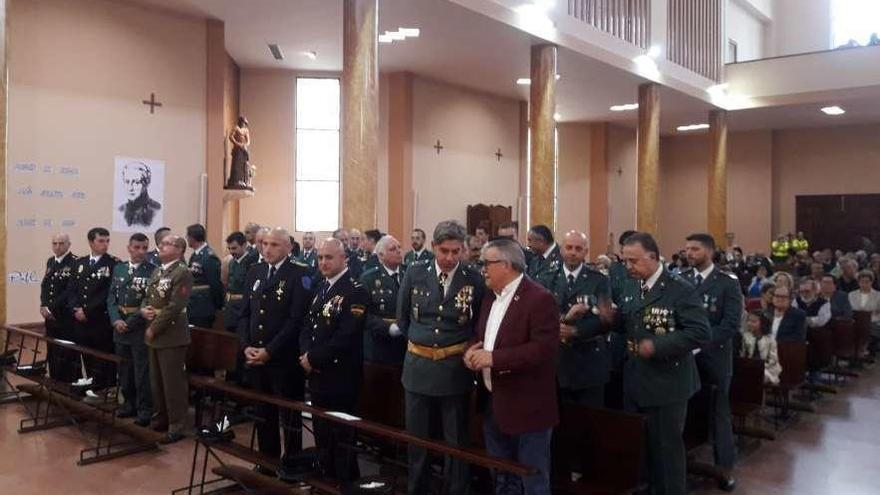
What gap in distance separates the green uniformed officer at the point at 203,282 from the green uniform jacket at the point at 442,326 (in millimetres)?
3768

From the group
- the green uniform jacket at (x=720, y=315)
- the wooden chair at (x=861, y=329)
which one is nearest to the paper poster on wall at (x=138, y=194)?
the green uniform jacket at (x=720, y=315)

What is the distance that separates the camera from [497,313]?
10.8ft

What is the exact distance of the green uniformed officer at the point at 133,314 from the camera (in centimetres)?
579

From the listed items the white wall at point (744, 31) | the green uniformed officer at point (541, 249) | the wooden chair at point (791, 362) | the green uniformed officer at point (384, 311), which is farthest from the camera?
the white wall at point (744, 31)

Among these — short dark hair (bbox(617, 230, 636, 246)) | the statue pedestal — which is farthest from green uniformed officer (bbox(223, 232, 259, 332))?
the statue pedestal

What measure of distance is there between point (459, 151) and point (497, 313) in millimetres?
11756

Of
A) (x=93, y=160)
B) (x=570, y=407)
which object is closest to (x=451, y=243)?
(x=570, y=407)

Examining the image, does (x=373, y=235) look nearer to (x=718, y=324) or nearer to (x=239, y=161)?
(x=239, y=161)

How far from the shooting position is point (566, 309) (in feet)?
15.1

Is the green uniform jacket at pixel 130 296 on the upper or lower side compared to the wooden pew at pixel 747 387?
upper

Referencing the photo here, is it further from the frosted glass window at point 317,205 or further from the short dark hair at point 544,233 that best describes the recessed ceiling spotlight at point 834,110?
the short dark hair at point 544,233

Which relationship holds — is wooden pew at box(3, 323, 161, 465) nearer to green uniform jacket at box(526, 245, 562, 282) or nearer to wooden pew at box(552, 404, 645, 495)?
green uniform jacket at box(526, 245, 562, 282)

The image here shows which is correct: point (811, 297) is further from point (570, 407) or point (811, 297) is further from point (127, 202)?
point (127, 202)

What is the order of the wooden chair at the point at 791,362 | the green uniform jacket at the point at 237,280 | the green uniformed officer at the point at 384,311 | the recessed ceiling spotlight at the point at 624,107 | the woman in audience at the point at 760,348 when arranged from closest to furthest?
1. the green uniformed officer at the point at 384,311
2. the woman in audience at the point at 760,348
3. the wooden chair at the point at 791,362
4. the green uniform jacket at the point at 237,280
5. the recessed ceiling spotlight at the point at 624,107
